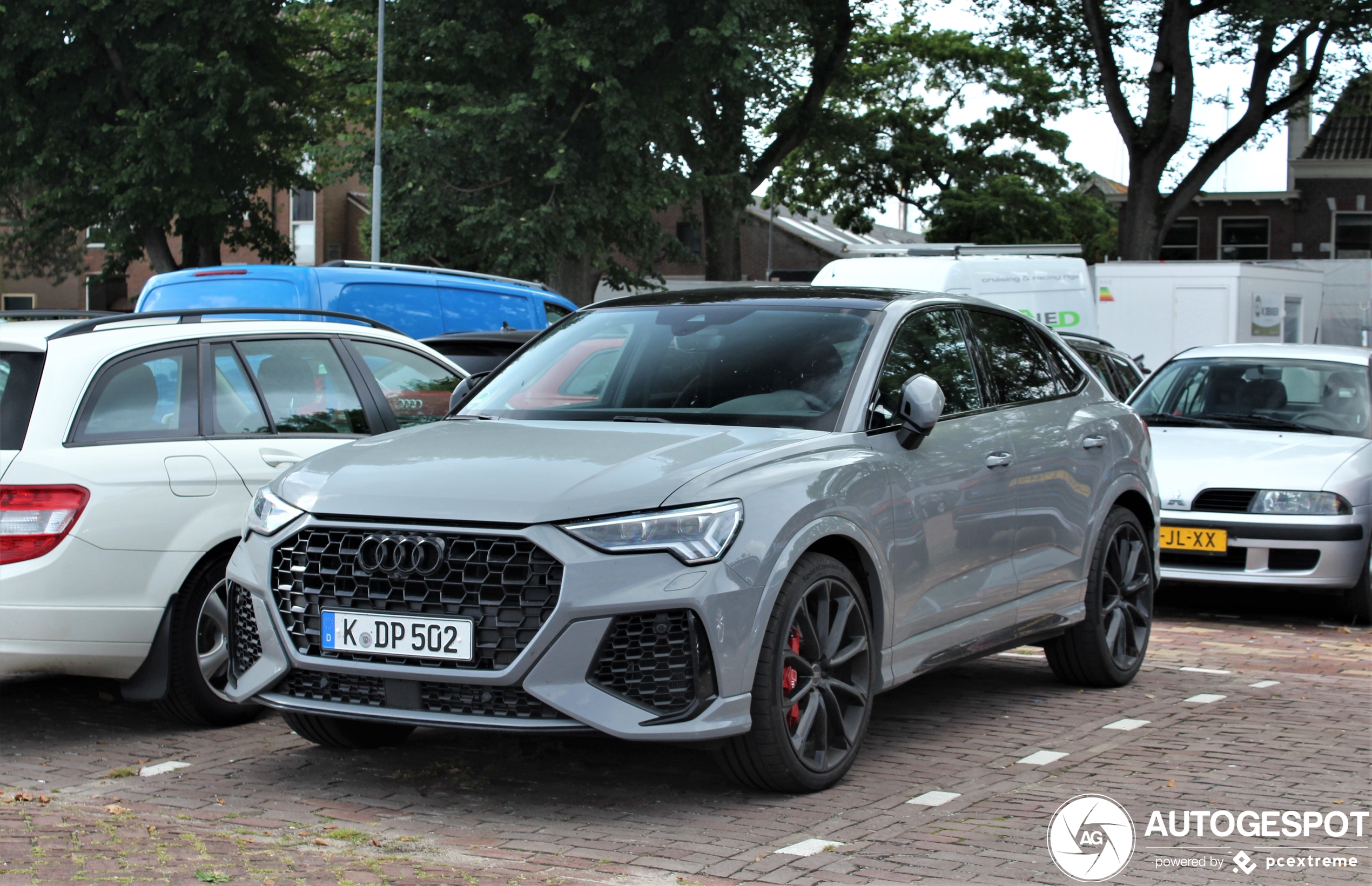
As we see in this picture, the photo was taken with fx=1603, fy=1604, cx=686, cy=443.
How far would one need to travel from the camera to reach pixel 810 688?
529 centimetres

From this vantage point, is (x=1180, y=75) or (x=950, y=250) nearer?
(x=950, y=250)

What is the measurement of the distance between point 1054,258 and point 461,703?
1677 centimetres

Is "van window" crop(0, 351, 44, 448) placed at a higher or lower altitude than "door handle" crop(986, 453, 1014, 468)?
higher

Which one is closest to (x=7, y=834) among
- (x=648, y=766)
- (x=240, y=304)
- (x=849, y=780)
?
(x=648, y=766)

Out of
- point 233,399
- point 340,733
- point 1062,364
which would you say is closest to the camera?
point 340,733

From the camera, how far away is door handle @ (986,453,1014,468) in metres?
6.39

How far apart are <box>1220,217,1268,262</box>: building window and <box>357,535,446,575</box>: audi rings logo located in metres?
49.0

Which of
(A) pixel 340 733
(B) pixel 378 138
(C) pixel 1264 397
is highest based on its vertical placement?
(B) pixel 378 138

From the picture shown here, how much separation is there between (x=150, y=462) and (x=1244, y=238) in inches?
1932

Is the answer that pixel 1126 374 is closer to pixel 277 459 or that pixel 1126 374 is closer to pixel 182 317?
pixel 277 459

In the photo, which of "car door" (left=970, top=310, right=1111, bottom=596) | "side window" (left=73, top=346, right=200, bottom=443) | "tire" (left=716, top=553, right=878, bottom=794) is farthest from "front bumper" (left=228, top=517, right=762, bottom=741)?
"car door" (left=970, top=310, right=1111, bottom=596)

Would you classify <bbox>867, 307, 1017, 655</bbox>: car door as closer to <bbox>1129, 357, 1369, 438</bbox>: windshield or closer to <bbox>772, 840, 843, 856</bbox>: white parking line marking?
<bbox>772, 840, 843, 856</bbox>: white parking line marking

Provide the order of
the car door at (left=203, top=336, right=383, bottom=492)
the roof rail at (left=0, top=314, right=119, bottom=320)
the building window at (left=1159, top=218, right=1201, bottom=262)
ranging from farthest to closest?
the building window at (left=1159, top=218, right=1201, bottom=262) → the roof rail at (left=0, top=314, right=119, bottom=320) → the car door at (left=203, top=336, right=383, bottom=492)

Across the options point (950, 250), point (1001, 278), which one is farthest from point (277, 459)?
point (950, 250)
